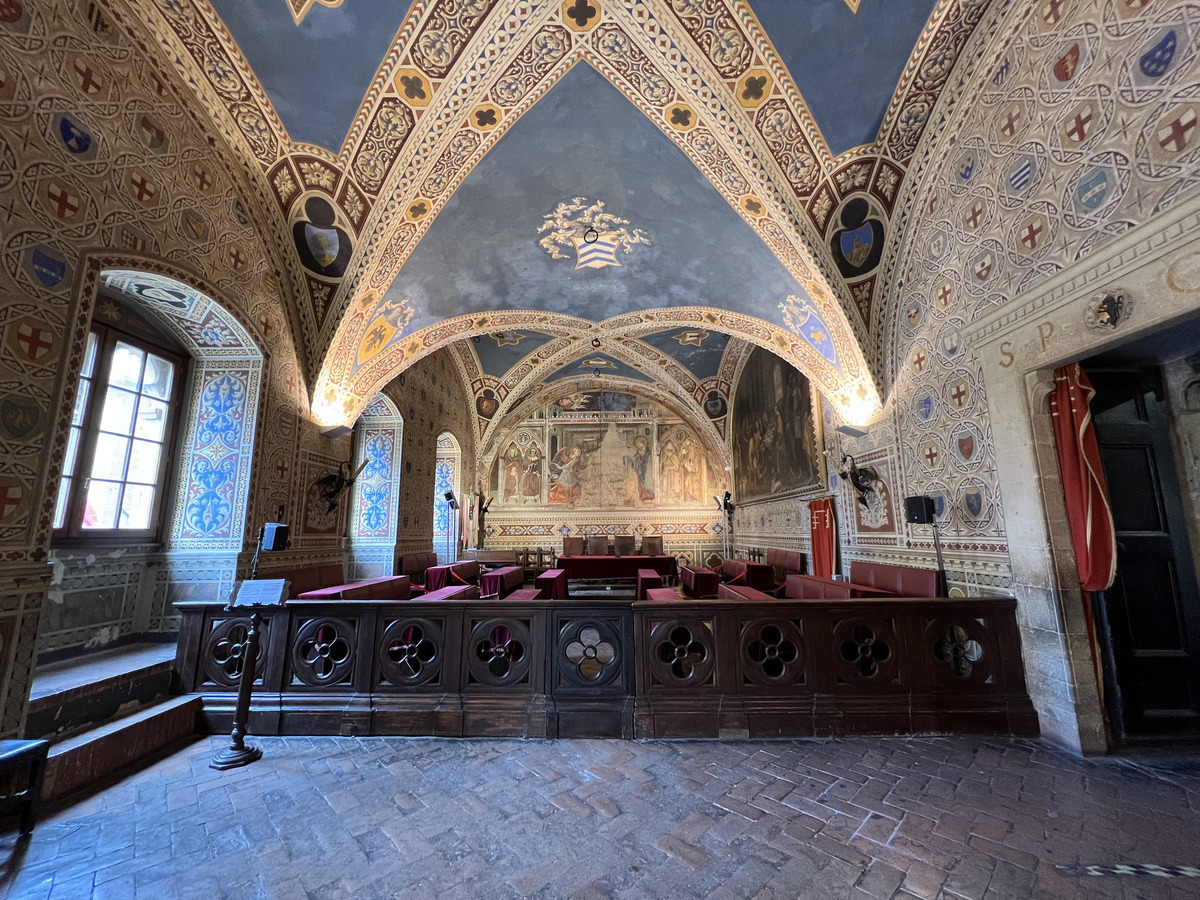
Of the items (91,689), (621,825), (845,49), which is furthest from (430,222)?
(621,825)

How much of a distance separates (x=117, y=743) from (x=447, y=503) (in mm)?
9893

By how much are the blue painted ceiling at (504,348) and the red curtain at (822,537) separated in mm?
7763

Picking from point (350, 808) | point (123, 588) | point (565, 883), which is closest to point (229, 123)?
point (123, 588)

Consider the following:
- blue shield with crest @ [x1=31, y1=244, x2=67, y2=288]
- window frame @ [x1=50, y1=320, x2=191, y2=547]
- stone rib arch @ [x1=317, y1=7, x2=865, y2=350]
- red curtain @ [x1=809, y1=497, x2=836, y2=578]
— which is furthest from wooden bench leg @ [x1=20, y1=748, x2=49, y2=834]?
red curtain @ [x1=809, y1=497, x2=836, y2=578]

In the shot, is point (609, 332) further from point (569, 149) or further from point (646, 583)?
point (646, 583)

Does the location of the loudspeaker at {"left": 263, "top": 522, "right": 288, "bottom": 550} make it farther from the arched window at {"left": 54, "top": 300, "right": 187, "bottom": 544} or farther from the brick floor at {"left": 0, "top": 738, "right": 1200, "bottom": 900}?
the arched window at {"left": 54, "top": 300, "right": 187, "bottom": 544}

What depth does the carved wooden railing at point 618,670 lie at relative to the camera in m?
3.95

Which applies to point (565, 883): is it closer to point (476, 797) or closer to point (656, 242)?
point (476, 797)

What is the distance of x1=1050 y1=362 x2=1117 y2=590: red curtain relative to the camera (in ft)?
12.4

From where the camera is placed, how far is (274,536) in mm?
4211

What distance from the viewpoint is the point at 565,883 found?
86.6 inches

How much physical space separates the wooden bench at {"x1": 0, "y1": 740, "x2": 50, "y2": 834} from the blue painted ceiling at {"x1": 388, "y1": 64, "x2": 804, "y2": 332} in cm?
620

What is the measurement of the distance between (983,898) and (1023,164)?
5.48 m

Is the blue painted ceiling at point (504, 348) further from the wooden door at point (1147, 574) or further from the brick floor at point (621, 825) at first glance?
the wooden door at point (1147, 574)
